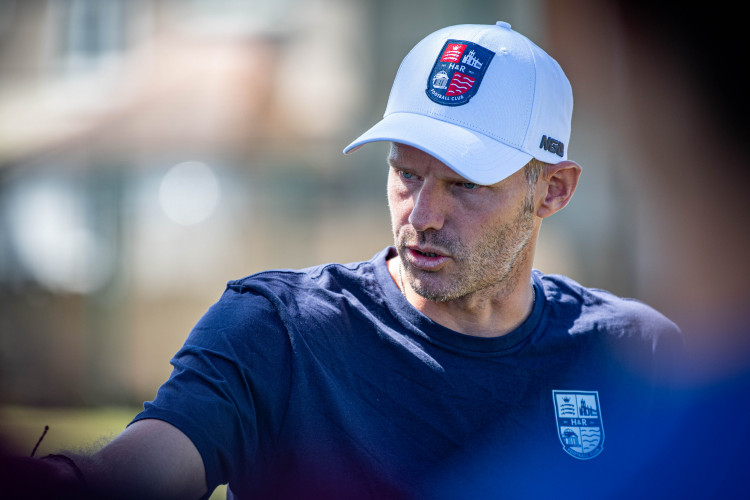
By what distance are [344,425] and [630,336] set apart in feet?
3.43

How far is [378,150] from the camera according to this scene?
9125mm

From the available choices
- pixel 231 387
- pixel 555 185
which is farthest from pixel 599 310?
pixel 231 387

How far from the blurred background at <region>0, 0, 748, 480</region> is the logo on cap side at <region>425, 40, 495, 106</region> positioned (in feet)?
20.1

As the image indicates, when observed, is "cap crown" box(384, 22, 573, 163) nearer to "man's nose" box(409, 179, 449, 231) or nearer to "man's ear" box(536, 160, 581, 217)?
"man's ear" box(536, 160, 581, 217)

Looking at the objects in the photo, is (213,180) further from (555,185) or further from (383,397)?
(383,397)

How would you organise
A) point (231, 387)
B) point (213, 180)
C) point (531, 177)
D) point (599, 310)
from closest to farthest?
point (231, 387)
point (531, 177)
point (599, 310)
point (213, 180)

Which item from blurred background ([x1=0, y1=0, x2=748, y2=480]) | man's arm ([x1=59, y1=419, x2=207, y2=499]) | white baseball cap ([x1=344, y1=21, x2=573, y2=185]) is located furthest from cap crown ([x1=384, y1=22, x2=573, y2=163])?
blurred background ([x1=0, y1=0, x2=748, y2=480])

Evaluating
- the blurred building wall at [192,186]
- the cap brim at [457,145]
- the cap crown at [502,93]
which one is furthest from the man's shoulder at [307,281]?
the blurred building wall at [192,186]

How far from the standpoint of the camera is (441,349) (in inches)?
91.0

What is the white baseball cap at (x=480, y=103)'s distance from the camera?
238 centimetres

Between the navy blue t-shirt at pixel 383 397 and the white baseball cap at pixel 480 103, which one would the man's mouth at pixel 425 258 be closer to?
the navy blue t-shirt at pixel 383 397

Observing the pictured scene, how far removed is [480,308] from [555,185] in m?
0.54

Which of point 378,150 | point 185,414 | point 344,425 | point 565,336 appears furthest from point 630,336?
point 378,150

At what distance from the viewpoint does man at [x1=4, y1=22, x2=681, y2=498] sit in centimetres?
203
